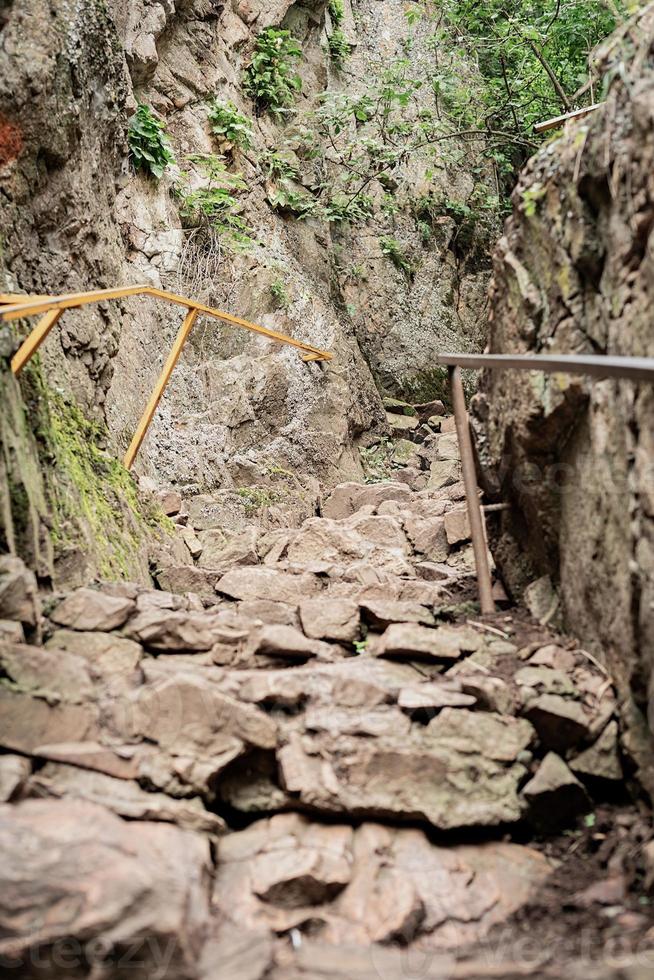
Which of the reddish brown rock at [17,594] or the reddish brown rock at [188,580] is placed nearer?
the reddish brown rock at [17,594]

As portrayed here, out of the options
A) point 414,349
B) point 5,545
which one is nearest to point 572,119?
point 5,545

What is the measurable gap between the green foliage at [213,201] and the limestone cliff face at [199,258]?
0.57ft

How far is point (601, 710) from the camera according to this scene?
301cm

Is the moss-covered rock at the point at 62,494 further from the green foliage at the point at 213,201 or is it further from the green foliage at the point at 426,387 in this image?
the green foliage at the point at 426,387

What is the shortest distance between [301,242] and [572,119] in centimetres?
665

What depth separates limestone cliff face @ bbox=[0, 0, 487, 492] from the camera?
16.2 ft

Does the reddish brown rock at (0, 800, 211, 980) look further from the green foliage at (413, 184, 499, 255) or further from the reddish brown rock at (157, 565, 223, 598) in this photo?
the green foliage at (413, 184, 499, 255)

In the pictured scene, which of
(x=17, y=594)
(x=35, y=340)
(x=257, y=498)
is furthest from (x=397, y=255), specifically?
(x=17, y=594)

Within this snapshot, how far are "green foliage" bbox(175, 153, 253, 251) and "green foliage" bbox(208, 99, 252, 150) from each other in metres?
0.37

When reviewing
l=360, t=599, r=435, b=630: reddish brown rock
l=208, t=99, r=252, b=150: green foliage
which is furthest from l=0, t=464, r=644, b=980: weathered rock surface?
l=208, t=99, r=252, b=150: green foliage

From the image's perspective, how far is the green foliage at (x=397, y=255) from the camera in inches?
454

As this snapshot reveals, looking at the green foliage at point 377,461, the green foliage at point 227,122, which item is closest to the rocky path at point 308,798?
the green foliage at point 377,461

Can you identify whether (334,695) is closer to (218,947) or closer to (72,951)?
(218,947)

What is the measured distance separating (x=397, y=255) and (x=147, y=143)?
15.7 feet
